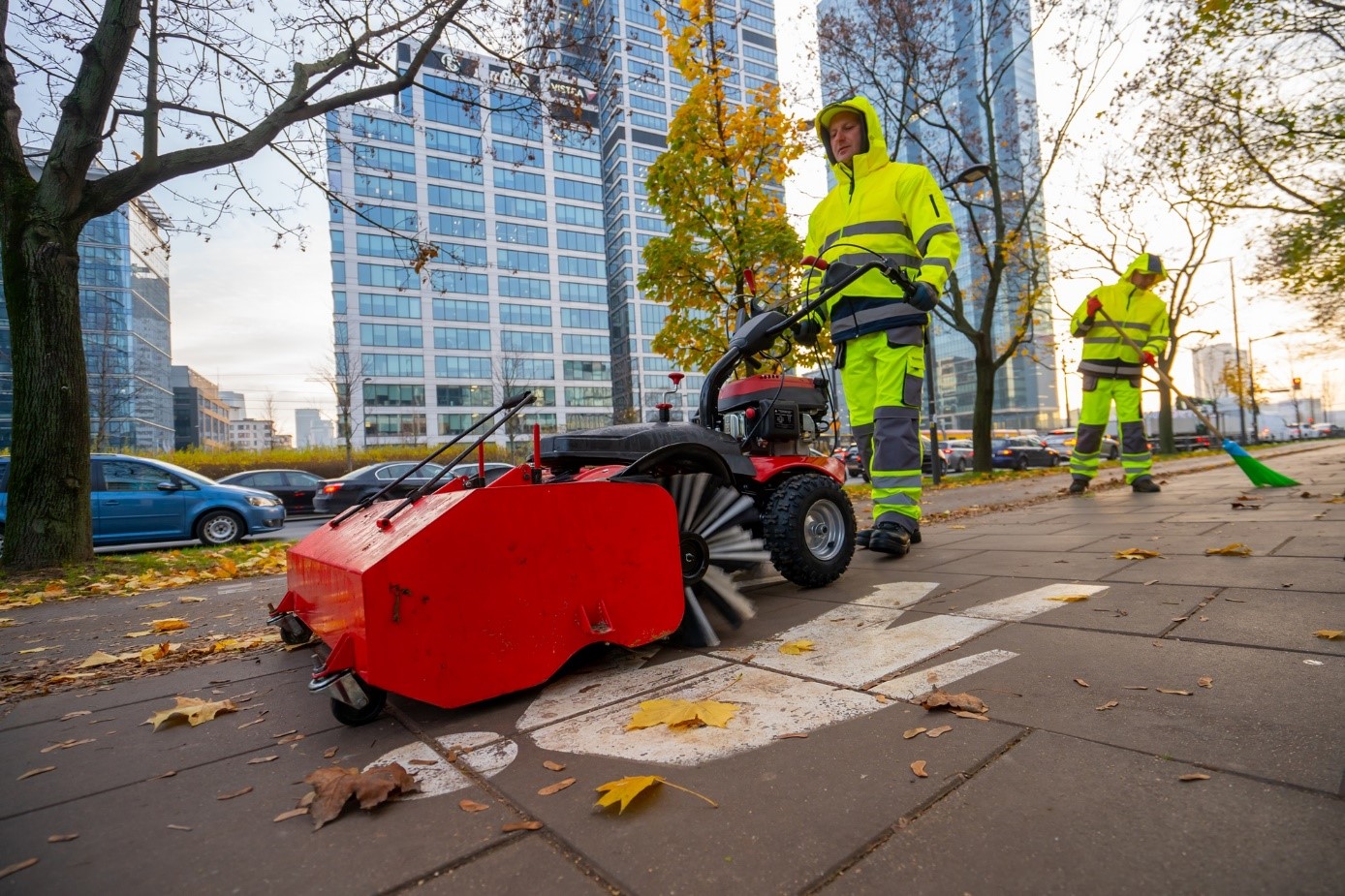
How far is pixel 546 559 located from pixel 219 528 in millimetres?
11528

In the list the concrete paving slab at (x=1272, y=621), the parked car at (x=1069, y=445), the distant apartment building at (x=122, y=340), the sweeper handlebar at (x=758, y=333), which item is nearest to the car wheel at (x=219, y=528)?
the sweeper handlebar at (x=758, y=333)

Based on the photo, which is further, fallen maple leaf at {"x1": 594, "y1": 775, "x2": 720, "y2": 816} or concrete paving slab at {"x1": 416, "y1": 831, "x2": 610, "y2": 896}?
fallen maple leaf at {"x1": 594, "y1": 775, "x2": 720, "y2": 816}

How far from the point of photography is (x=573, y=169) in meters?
78.1

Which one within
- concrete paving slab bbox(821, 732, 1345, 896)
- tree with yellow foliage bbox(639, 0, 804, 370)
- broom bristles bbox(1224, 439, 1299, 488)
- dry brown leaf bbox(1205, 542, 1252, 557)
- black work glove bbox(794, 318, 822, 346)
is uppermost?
tree with yellow foliage bbox(639, 0, 804, 370)

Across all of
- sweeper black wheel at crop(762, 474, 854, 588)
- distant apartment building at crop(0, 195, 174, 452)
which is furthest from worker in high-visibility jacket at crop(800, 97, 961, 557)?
distant apartment building at crop(0, 195, 174, 452)

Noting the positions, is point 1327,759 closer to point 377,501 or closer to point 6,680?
point 377,501

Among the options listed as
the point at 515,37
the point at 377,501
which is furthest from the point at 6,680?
the point at 515,37

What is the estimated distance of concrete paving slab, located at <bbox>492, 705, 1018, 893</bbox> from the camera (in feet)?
3.89

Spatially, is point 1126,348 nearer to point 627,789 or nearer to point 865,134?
point 865,134

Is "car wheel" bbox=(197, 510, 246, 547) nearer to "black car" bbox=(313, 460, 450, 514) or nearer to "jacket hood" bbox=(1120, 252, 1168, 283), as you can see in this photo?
"black car" bbox=(313, 460, 450, 514)

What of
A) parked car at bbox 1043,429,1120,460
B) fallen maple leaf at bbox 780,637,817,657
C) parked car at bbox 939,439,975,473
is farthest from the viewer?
parked car at bbox 1043,429,1120,460

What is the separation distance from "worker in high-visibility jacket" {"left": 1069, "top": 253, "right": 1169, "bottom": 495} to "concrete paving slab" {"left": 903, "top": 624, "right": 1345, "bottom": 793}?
6626 mm

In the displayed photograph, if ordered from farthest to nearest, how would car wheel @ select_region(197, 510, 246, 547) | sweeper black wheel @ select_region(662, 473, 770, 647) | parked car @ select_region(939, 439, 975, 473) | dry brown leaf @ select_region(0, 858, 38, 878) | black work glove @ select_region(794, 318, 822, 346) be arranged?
parked car @ select_region(939, 439, 975, 473) → car wheel @ select_region(197, 510, 246, 547) → black work glove @ select_region(794, 318, 822, 346) → sweeper black wheel @ select_region(662, 473, 770, 647) → dry brown leaf @ select_region(0, 858, 38, 878)

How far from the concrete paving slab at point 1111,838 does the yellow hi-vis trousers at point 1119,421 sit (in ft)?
25.5
